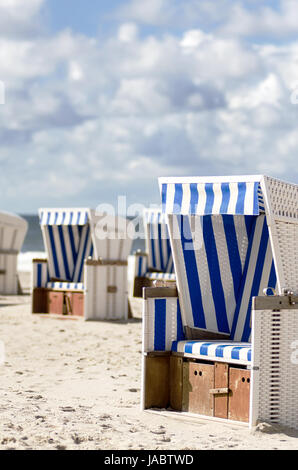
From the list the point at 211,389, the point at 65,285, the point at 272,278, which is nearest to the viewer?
the point at 211,389

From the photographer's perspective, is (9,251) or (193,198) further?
(9,251)

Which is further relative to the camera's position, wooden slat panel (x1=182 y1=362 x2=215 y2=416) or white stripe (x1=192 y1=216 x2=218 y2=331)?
white stripe (x1=192 y1=216 x2=218 y2=331)

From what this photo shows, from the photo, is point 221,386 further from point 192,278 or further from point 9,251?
point 9,251

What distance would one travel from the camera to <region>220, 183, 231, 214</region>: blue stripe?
5.09 meters

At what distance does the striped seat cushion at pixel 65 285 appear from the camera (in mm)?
11539

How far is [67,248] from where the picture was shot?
1241 centimetres

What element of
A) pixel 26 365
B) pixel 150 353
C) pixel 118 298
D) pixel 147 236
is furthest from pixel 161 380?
pixel 147 236

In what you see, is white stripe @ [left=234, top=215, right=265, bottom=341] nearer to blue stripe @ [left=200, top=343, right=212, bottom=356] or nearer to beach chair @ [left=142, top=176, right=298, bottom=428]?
beach chair @ [left=142, top=176, right=298, bottom=428]

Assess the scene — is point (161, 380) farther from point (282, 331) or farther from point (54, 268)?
point (54, 268)

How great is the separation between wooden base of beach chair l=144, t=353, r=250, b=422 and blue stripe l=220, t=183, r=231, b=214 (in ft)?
3.82

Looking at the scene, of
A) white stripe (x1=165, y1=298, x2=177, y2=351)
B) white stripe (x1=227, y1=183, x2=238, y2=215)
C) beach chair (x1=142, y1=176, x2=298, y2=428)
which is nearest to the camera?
beach chair (x1=142, y1=176, x2=298, y2=428)

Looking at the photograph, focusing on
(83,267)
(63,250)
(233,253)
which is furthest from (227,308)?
(63,250)

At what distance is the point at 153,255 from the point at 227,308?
1055cm

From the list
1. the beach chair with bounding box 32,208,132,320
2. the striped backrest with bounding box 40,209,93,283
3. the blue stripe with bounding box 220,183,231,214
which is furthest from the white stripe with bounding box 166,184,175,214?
the striped backrest with bounding box 40,209,93,283
